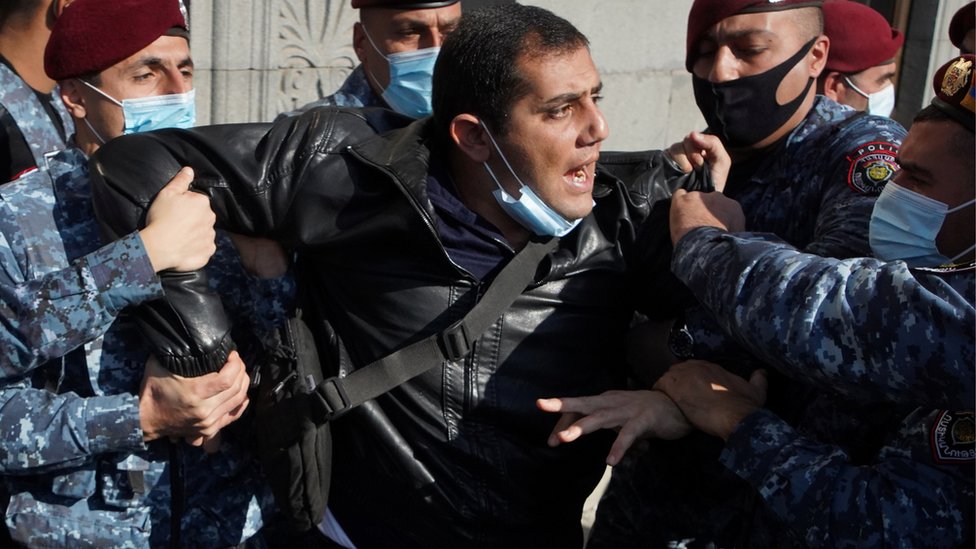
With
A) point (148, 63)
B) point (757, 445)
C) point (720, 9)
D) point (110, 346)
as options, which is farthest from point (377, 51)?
point (757, 445)

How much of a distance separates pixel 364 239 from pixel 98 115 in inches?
32.5

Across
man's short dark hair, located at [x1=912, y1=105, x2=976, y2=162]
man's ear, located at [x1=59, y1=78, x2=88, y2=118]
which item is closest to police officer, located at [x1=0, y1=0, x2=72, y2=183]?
man's ear, located at [x1=59, y1=78, x2=88, y2=118]

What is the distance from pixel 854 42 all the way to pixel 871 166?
1811mm

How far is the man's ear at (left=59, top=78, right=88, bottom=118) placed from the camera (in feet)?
8.81

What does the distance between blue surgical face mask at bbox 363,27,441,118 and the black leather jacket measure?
2.96 ft

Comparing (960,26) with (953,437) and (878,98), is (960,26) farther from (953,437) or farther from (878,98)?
(953,437)

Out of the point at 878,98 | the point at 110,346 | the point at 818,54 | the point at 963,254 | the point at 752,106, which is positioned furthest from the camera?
the point at 878,98

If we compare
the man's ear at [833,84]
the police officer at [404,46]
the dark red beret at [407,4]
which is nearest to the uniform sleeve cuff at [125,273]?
the police officer at [404,46]

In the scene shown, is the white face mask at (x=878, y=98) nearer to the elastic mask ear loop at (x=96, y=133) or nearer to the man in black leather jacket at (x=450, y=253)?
the man in black leather jacket at (x=450, y=253)

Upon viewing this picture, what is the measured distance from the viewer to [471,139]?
2461 millimetres

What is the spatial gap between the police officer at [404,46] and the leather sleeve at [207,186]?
3.23 ft

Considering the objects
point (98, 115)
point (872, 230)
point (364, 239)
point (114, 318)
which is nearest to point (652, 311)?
point (872, 230)

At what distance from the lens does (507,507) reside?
8.07ft

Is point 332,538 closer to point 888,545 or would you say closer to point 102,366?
point 102,366
